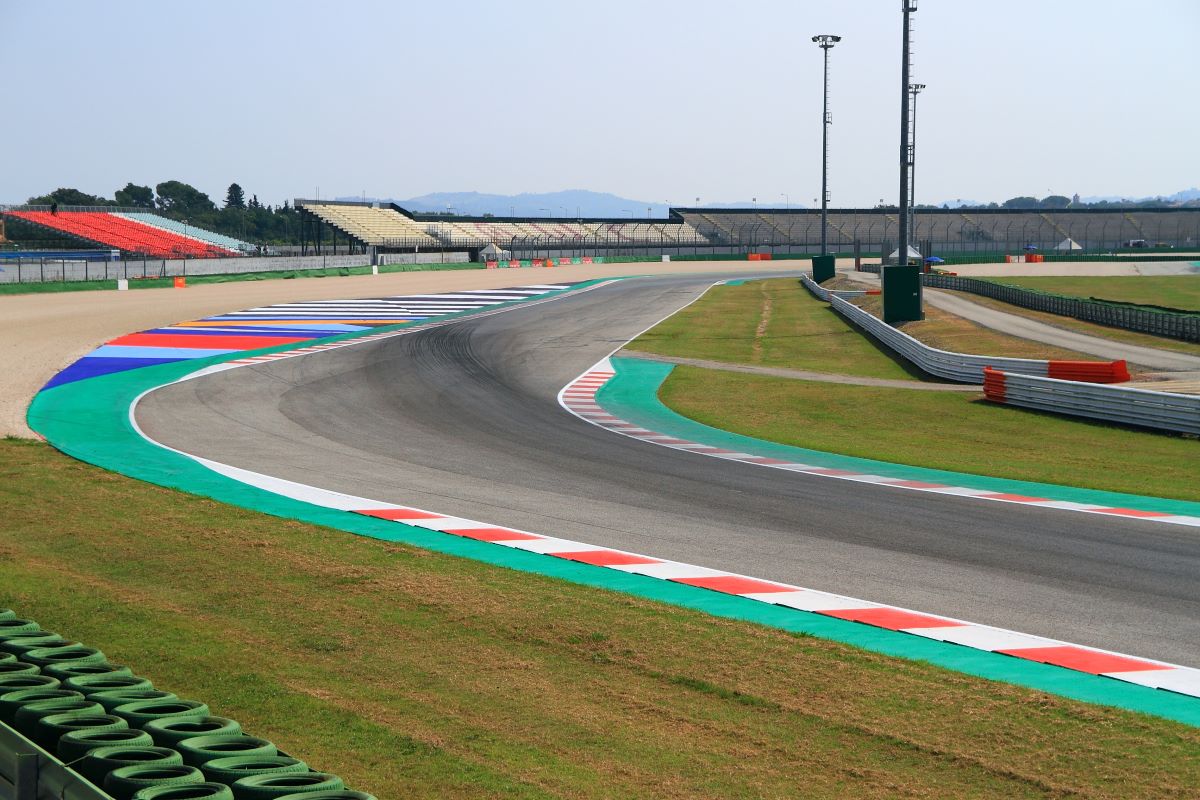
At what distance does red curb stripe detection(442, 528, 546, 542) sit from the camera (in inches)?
516

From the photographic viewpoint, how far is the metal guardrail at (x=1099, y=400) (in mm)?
21344

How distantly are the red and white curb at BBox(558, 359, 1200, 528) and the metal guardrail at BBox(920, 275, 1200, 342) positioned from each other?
1925cm

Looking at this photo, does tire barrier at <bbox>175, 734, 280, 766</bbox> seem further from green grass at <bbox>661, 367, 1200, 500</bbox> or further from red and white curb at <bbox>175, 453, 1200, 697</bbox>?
green grass at <bbox>661, 367, 1200, 500</bbox>

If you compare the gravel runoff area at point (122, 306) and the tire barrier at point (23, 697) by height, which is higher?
the gravel runoff area at point (122, 306)

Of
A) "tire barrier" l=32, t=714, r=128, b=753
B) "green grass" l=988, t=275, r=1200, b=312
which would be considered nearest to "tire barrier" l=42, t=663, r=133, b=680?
"tire barrier" l=32, t=714, r=128, b=753

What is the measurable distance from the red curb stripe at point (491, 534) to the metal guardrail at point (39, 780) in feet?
26.1

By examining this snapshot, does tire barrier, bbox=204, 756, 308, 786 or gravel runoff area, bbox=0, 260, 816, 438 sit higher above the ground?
gravel runoff area, bbox=0, 260, 816, 438

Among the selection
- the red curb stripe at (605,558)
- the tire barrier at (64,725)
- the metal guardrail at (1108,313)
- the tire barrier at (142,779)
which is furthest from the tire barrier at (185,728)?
the metal guardrail at (1108,313)

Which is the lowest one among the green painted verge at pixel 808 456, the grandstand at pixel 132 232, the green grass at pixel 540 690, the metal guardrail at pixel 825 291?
the green painted verge at pixel 808 456

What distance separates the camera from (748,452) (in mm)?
19781

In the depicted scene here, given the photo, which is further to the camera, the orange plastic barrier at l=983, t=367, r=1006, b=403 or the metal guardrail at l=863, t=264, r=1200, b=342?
the metal guardrail at l=863, t=264, r=1200, b=342

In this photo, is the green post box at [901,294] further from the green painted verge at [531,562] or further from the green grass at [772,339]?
the green painted verge at [531,562]

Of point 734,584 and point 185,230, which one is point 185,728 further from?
point 185,230

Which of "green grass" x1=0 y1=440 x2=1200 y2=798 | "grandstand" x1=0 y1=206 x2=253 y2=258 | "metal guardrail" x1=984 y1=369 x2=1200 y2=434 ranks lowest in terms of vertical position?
"green grass" x1=0 y1=440 x2=1200 y2=798
